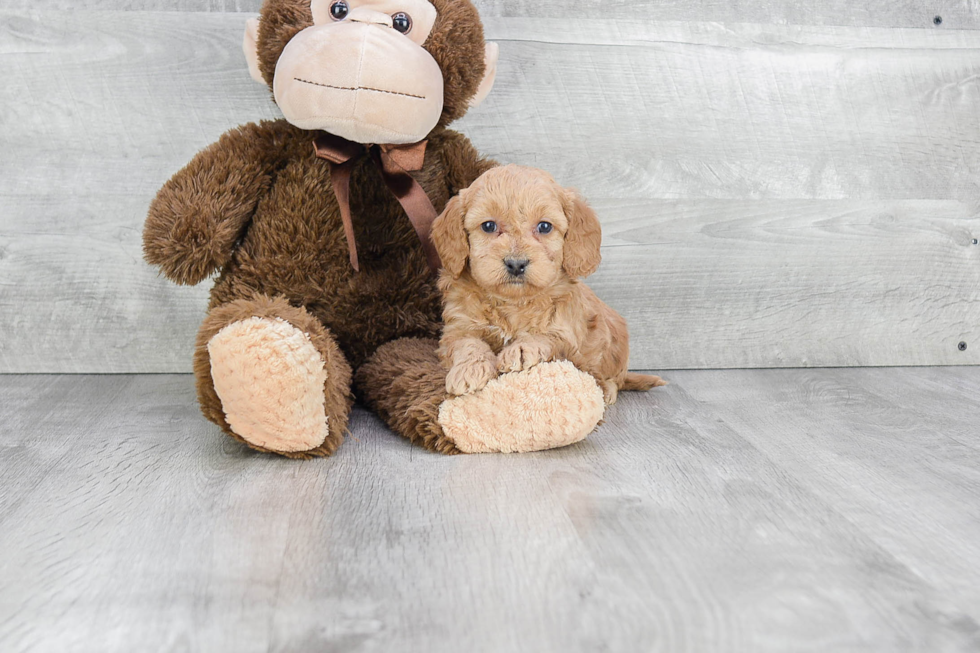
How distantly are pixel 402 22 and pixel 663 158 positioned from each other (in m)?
0.63

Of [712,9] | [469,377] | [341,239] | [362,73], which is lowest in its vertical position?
[469,377]

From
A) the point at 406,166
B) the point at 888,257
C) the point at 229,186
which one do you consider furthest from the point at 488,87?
the point at 888,257

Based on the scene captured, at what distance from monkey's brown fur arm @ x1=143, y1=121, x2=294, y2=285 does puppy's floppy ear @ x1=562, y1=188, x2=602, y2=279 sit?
45cm

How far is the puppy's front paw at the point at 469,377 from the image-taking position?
3.42 ft

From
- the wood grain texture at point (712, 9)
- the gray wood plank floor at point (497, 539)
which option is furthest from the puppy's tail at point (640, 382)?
the wood grain texture at point (712, 9)

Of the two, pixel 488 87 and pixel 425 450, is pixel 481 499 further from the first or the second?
pixel 488 87

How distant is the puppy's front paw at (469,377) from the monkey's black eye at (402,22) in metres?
0.45

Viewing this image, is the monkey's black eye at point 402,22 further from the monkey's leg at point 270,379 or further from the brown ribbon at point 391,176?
the monkey's leg at point 270,379

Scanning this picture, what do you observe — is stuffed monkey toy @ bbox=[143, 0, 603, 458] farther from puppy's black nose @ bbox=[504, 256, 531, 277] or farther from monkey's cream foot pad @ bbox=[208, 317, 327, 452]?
puppy's black nose @ bbox=[504, 256, 531, 277]

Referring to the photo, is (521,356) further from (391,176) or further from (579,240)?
(391,176)

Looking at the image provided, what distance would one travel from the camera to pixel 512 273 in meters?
1.03

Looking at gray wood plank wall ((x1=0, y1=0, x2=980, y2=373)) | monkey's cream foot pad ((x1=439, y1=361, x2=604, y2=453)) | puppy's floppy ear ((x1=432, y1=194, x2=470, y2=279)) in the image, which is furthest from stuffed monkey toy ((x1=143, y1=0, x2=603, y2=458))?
gray wood plank wall ((x1=0, y1=0, x2=980, y2=373))

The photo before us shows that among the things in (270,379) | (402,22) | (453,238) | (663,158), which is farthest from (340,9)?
(663,158)

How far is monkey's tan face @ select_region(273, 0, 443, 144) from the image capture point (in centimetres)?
104
